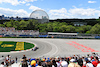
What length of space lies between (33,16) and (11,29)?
88.8ft

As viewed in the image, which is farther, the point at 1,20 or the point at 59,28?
the point at 1,20

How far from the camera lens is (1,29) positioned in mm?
43250

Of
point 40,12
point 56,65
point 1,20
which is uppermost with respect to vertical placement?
point 40,12

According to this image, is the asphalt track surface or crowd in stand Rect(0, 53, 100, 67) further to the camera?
the asphalt track surface

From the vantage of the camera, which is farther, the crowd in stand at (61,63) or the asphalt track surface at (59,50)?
the asphalt track surface at (59,50)

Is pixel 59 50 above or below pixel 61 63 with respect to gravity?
below

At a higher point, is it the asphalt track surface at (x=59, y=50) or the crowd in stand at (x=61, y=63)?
the crowd in stand at (x=61, y=63)

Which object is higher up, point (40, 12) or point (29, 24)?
point (40, 12)

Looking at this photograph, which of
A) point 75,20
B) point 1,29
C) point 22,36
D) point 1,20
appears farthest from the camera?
point 75,20

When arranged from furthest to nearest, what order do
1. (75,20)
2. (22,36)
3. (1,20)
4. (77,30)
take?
(75,20), (1,20), (77,30), (22,36)

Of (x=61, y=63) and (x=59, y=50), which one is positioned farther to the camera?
(x=59, y=50)

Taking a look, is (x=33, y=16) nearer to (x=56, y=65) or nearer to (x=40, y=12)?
(x=40, y=12)

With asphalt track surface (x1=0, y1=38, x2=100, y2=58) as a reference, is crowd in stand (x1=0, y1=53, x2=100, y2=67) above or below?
above

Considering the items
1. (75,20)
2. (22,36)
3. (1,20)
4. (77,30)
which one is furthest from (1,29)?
(75,20)
